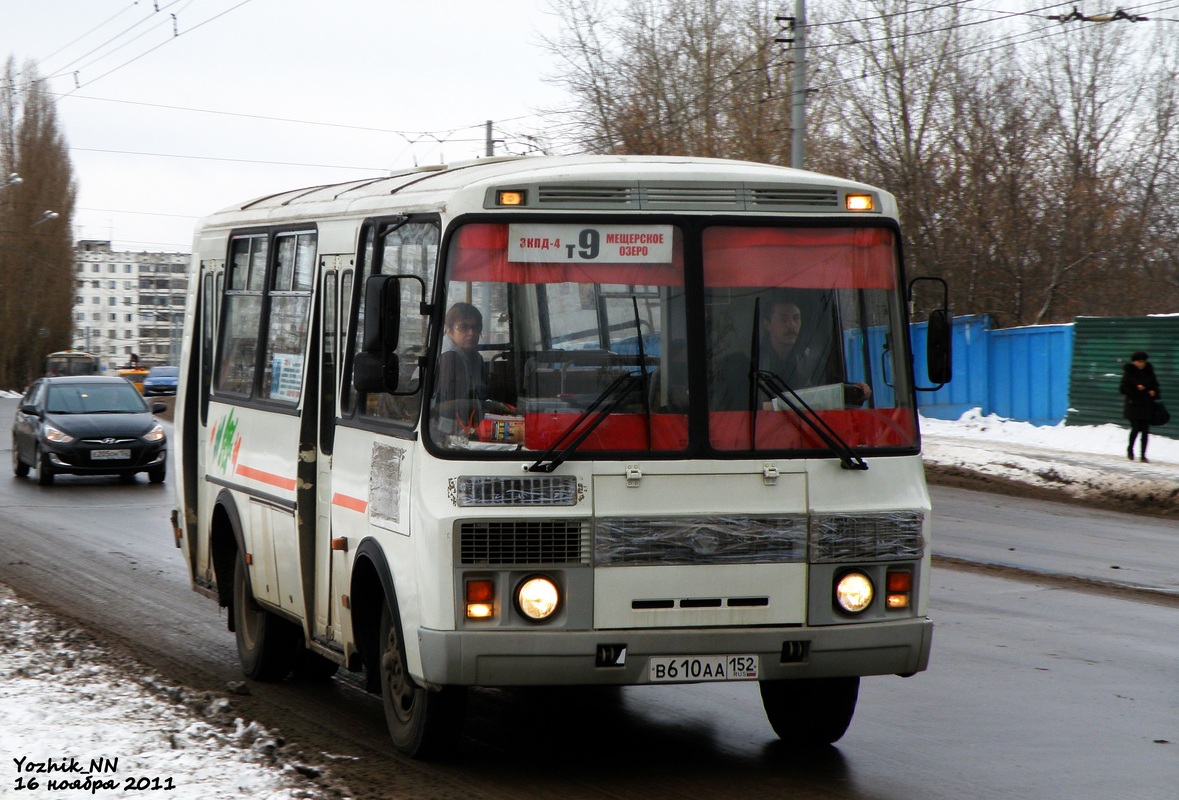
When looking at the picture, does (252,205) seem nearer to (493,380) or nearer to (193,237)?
(193,237)

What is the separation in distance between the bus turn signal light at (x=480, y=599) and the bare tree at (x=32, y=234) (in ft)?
245

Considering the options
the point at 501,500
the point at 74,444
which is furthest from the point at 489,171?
the point at 74,444

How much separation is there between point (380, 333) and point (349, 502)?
4.39 ft

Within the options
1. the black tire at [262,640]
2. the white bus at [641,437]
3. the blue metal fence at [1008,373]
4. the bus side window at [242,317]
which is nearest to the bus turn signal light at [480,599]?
the white bus at [641,437]

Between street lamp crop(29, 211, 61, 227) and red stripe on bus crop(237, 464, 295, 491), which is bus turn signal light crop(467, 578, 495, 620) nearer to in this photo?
red stripe on bus crop(237, 464, 295, 491)

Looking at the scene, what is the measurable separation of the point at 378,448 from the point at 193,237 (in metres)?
4.32

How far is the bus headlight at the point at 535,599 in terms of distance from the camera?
19.6 feet

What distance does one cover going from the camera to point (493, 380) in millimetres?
6113

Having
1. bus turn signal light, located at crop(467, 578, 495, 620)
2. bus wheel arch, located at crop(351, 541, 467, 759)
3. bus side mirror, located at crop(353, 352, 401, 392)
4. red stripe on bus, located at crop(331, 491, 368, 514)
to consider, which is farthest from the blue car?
bus turn signal light, located at crop(467, 578, 495, 620)

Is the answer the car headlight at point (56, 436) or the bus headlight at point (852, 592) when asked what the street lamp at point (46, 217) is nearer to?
the car headlight at point (56, 436)

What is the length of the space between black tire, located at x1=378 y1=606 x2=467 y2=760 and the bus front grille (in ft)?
2.17

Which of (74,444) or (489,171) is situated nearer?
(489,171)

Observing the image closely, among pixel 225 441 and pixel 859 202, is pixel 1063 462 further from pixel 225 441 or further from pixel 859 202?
pixel 859 202

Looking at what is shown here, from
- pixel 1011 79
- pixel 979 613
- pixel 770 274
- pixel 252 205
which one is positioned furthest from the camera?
pixel 1011 79
